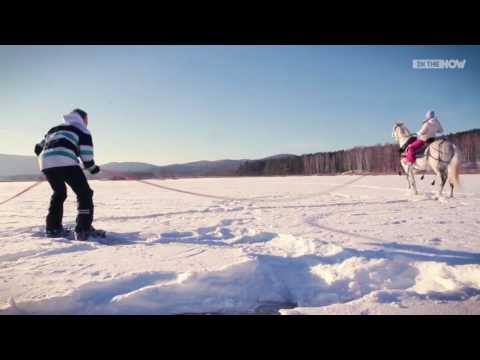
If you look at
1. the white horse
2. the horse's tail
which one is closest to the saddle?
the white horse

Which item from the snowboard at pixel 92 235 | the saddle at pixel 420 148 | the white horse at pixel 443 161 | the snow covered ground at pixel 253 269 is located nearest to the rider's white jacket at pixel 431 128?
the saddle at pixel 420 148

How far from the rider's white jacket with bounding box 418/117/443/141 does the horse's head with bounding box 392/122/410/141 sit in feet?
3.95

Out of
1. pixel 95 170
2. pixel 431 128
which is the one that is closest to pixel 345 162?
pixel 431 128

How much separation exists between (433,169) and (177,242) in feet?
21.4

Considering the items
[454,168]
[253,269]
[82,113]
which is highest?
[82,113]

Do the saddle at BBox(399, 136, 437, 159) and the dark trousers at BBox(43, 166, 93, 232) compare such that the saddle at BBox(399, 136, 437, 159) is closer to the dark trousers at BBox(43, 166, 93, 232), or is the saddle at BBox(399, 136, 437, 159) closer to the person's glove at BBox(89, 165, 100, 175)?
the person's glove at BBox(89, 165, 100, 175)

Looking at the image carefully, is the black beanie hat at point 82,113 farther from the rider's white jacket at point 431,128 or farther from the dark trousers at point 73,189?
the rider's white jacket at point 431,128

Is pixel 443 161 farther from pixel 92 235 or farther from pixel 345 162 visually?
pixel 92 235

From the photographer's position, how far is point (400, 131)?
7.14 m

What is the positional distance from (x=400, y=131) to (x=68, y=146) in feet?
25.6

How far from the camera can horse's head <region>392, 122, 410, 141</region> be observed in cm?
705

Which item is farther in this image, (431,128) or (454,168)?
(454,168)
